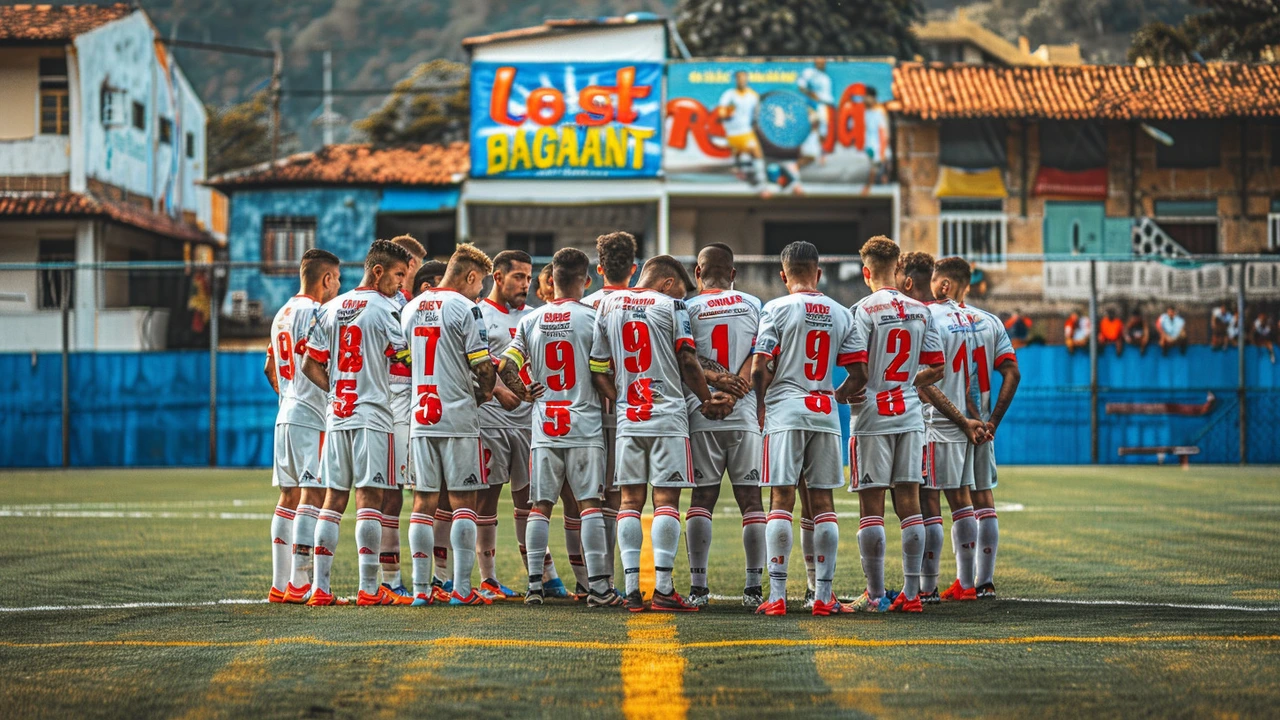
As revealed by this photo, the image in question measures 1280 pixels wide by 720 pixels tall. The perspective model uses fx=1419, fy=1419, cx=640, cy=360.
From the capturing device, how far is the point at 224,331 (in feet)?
79.5

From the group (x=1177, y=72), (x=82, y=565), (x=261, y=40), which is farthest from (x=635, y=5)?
(x=82, y=565)

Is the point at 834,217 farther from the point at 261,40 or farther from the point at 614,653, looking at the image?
the point at 261,40

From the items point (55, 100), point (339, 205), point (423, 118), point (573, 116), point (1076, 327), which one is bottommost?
point (1076, 327)

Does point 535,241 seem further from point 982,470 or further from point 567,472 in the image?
point 567,472

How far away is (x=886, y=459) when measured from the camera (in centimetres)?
810

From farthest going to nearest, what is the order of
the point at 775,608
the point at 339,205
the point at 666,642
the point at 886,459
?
1. the point at 339,205
2. the point at 886,459
3. the point at 775,608
4. the point at 666,642

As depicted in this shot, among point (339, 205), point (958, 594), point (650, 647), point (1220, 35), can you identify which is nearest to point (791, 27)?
point (1220, 35)

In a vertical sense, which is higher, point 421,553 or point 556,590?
point 421,553

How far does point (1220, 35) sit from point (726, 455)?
3821 centimetres

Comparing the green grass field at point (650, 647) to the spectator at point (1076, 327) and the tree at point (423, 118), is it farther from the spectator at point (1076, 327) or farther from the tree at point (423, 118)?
the tree at point (423, 118)

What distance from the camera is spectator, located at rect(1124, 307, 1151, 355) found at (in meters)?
22.3

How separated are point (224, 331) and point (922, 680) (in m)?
20.3

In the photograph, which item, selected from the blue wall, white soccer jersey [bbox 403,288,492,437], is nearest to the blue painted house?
the blue wall

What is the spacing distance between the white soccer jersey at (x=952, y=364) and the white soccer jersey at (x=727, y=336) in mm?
1338
